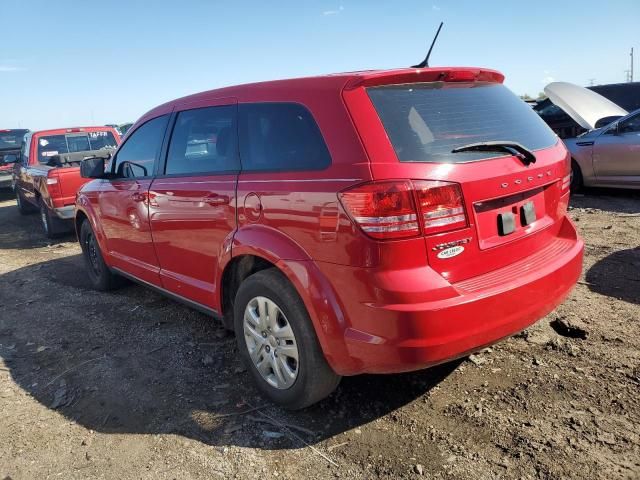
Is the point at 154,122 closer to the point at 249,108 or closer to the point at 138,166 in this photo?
the point at 138,166

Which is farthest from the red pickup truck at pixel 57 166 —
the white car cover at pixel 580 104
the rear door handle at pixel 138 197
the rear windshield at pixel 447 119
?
the white car cover at pixel 580 104

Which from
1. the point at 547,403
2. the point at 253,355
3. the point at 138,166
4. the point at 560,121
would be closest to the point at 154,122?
the point at 138,166

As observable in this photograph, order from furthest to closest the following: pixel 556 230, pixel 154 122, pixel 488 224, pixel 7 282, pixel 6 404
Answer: pixel 7 282 → pixel 154 122 → pixel 6 404 → pixel 556 230 → pixel 488 224

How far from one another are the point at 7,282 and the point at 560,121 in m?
9.62

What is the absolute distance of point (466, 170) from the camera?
2.44 metres

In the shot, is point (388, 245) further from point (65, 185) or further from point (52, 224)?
point (52, 224)

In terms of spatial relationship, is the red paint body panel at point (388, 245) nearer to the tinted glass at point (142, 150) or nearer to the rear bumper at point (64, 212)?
the tinted glass at point (142, 150)

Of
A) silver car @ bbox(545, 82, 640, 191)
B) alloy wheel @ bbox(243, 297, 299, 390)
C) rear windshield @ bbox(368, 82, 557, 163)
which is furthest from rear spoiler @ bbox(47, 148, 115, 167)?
silver car @ bbox(545, 82, 640, 191)

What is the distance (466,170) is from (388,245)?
55 cm

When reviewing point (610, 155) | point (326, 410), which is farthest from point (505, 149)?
point (610, 155)

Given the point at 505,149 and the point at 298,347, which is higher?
the point at 505,149

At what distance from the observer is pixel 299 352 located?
8.98ft

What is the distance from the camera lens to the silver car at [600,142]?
7703 mm

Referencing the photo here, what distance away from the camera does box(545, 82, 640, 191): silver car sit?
25.3ft
